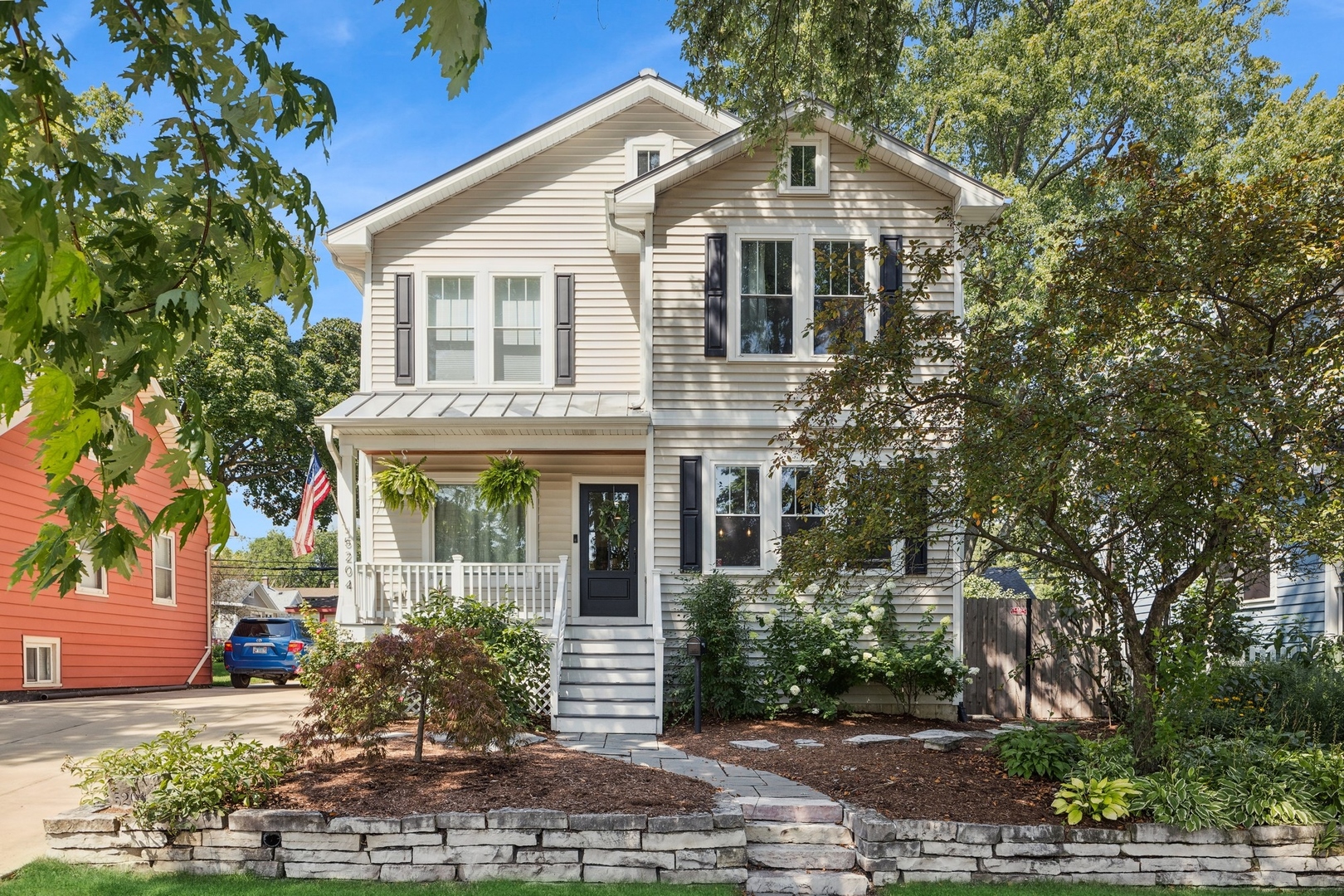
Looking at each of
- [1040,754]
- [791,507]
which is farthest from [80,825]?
[791,507]

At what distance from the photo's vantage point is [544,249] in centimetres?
1349

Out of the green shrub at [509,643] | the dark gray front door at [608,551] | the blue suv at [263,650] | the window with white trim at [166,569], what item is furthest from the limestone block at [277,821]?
the blue suv at [263,650]

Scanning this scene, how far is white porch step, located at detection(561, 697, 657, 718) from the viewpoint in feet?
34.4

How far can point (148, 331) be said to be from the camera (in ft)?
8.55

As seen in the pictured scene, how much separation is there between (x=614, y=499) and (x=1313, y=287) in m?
8.65

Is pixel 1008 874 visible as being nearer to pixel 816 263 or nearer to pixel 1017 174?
pixel 816 263

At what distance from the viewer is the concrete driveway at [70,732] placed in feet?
21.0

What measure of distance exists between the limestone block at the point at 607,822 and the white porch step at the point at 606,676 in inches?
192

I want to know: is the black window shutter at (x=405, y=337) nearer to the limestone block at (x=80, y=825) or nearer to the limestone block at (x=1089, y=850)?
the limestone block at (x=80, y=825)

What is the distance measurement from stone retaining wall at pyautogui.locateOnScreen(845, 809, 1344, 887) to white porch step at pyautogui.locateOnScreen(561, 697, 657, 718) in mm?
4458

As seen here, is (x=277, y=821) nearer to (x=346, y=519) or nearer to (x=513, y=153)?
(x=346, y=519)

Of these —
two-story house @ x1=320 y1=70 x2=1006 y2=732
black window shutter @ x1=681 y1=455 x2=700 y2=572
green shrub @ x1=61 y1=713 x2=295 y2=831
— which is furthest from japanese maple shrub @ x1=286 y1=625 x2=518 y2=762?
black window shutter @ x1=681 y1=455 x2=700 y2=572

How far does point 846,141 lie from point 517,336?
5.08 metres

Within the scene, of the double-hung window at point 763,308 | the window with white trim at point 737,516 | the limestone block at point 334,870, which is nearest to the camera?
the limestone block at point 334,870
